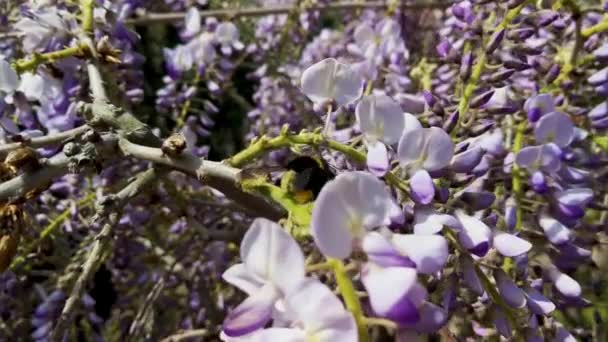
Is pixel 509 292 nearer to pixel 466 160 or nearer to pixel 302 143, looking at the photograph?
pixel 466 160

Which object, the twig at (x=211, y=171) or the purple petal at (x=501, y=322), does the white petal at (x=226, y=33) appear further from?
the purple petal at (x=501, y=322)

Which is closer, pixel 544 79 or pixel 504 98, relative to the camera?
pixel 504 98


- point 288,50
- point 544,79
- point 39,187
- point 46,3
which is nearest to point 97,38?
point 46,3

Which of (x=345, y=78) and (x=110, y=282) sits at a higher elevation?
(x=345, y=78)

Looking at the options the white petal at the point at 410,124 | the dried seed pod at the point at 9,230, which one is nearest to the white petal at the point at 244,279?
the white petal at the point at 410,124

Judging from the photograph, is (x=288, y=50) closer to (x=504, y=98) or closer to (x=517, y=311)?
(x=504, y=98)

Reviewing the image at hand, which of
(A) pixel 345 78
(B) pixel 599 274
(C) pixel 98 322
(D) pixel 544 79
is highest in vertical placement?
(A) pixel 345 78

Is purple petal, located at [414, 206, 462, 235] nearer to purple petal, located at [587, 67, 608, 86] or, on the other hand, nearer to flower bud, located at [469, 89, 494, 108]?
flower bud, located at [469, 89, 494, 108]
